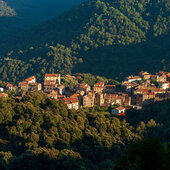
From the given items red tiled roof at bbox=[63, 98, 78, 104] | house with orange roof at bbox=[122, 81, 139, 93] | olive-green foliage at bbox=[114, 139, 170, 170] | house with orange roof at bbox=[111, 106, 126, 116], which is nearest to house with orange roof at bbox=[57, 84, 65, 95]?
red tiled roof at bbox=[63, 98, 78, 104]

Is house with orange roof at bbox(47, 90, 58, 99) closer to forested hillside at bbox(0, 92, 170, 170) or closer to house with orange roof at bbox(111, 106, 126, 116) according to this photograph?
house with orange roof at bbox(111, 106, 126, 116)

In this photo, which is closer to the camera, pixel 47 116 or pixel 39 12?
pixel 47 116

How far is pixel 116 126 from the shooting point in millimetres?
36219

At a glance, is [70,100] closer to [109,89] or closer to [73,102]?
[73,102]

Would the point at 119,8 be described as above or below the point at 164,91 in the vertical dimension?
above

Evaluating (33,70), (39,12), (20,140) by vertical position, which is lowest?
(20,140)

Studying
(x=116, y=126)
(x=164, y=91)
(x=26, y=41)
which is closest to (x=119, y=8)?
(x=26, y=41)

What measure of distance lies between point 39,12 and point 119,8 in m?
71.4

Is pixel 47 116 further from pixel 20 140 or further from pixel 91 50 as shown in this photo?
pixel 91 50

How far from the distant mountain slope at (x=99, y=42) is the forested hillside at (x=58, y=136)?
40512 millimetres

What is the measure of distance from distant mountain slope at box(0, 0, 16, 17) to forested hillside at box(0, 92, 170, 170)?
12767 cm

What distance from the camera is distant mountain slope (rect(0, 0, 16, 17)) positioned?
159m

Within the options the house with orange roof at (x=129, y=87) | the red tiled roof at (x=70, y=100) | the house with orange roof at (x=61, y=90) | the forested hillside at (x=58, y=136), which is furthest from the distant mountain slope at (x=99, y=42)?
the forested hillside at (x=58, y=136)

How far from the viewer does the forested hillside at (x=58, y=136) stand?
2603 centimetres
